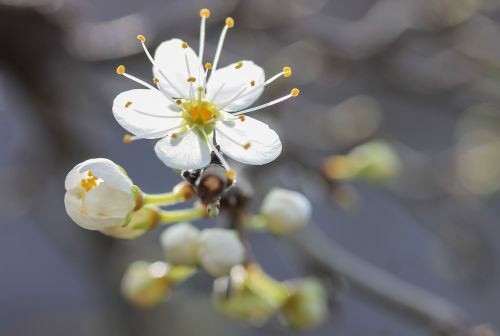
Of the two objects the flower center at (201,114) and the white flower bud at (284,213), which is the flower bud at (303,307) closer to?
the white flower bud at (284,213)

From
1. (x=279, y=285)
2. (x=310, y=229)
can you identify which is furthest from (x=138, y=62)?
(x=279, y=285)

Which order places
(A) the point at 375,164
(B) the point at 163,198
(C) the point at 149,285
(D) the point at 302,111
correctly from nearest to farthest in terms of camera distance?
(B) the point at 163,198 → (C) the point at 149,285 → (A) the point at 375,164 → (D) the point at 302,111

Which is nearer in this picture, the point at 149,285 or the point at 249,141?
the point at 249,141

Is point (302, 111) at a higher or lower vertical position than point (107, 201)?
lower

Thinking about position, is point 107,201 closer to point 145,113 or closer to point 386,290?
point 145,113

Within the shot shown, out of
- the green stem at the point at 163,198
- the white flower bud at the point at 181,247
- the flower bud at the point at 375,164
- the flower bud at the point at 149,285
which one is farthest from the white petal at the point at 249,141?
the flower bud at the point at 375,164

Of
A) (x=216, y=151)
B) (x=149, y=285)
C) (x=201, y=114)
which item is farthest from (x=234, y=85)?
(x=149, y=285)

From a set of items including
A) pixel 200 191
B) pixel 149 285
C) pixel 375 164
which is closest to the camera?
pixel 200 191
